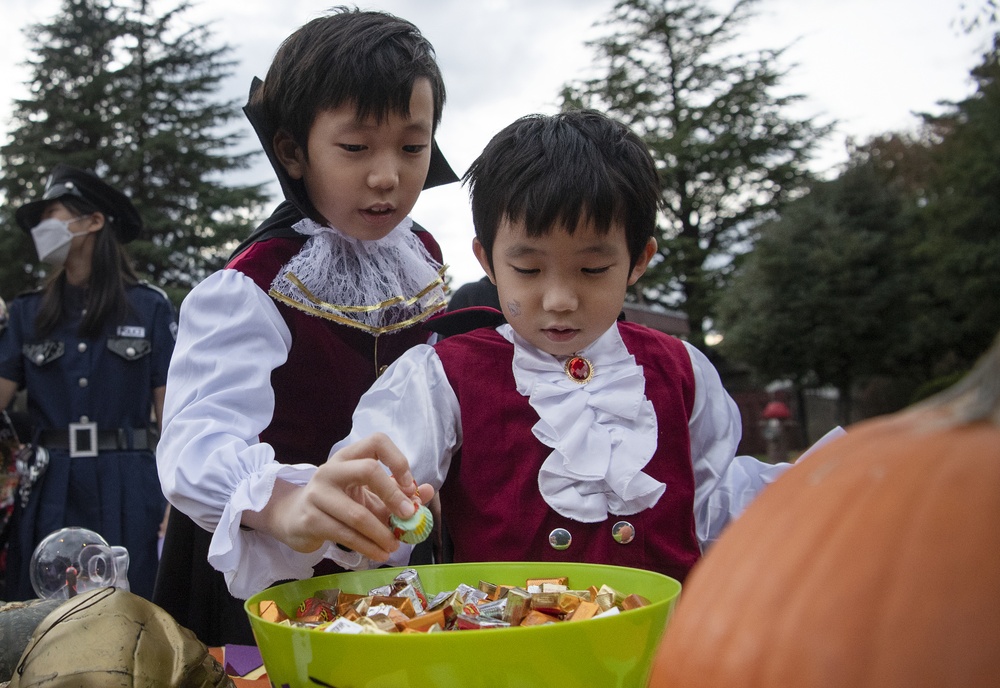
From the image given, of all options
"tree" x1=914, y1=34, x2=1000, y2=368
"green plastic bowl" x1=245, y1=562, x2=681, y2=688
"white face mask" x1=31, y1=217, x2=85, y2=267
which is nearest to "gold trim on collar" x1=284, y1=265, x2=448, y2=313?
"green plastic bowl" x1=245, y1=562, x2=681, y2=688

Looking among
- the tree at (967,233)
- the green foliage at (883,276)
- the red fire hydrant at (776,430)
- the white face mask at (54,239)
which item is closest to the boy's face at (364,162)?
the white face mask at (54,239)

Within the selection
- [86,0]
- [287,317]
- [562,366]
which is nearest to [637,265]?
[562,366]

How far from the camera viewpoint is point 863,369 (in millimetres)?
17391

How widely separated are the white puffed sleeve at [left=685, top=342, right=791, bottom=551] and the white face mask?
311 cm

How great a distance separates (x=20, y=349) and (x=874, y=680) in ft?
12.6

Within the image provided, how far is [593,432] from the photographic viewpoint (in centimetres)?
134

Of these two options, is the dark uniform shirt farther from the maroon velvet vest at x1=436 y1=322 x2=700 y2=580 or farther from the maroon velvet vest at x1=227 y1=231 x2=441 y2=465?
the maroon velvet vest at x1=436 y1=322 x2=700 y2=580

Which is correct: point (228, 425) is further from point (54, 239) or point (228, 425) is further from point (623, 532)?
point (54, 239)

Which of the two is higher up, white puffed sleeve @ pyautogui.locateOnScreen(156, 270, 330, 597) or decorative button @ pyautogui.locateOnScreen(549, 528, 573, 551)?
white puffed sleeve @ pyautogui.locateOnScreen(156, 270, 330, 597)

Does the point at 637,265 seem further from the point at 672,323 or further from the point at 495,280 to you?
the point at 672,323

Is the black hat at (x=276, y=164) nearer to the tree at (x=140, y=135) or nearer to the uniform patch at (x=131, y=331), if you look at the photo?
the uniform patch at (x=131, y=331)

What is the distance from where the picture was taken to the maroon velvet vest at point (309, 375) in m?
1.51

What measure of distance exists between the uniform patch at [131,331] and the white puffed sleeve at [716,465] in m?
2.86

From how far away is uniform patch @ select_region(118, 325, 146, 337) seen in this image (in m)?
3.68
